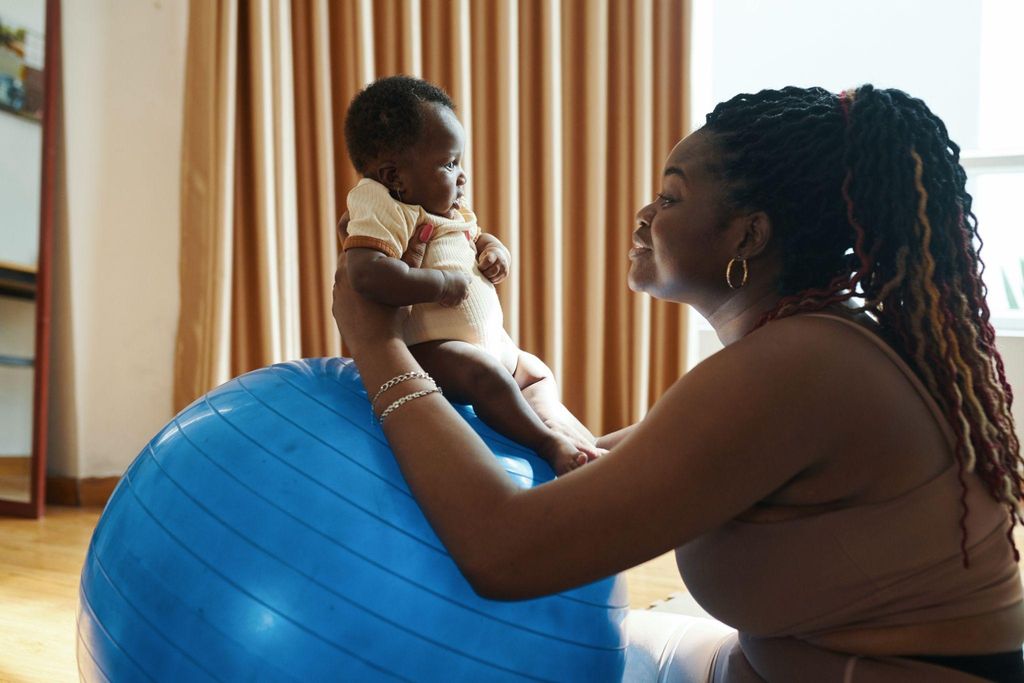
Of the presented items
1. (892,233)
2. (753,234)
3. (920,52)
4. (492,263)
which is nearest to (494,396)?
(492,263)

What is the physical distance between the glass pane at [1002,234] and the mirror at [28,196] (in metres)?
3.22

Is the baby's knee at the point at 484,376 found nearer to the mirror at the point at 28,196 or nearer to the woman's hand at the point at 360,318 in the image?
the woman's hand at the point at 360,318

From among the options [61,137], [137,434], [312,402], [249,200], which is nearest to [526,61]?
[249,200]

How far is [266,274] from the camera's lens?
3.44 meters

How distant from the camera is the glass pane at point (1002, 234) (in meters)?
3.32

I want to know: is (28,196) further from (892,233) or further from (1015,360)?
(1015,360)

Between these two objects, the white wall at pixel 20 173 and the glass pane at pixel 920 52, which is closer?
the white wall at pixel 20 173

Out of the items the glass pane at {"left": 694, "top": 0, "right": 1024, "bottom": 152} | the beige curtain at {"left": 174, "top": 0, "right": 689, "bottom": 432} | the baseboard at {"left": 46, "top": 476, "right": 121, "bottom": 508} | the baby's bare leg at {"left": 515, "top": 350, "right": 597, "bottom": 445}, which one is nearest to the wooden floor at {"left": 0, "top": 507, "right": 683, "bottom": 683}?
the baseboard at {"left": 46, "top": 476, "right": 121, "bottom": 508}

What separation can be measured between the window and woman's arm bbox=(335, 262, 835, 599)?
8.20ft

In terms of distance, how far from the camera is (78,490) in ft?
10.9

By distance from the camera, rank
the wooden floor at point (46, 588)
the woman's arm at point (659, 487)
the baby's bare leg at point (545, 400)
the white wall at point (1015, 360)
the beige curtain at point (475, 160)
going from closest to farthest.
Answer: the woman's arm at point (659, 487), the baby's bare leg at point (545, 400), the wooden floor at point (46, 588), the white wall at point (1015, 360), the beige curtain at point (475, 160)

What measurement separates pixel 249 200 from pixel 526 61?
1163 mm

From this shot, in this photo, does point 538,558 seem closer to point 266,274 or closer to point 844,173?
point 844,173

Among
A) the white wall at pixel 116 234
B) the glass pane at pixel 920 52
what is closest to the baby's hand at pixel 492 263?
the glass pane at pixel 920 52
